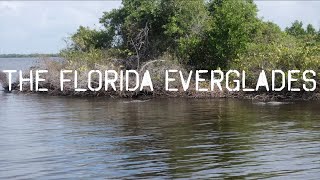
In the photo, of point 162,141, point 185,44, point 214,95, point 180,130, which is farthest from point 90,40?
point 162,141

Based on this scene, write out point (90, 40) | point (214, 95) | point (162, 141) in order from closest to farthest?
point (162, 141), point (214, 95), point (90, 40)

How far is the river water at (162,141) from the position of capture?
13.9 m

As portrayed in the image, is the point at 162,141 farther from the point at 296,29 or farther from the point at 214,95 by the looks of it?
the point at 296,29

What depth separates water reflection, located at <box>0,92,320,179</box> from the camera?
548 inches

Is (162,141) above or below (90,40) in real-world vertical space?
below

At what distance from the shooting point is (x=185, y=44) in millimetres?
37562

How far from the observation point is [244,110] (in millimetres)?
27047

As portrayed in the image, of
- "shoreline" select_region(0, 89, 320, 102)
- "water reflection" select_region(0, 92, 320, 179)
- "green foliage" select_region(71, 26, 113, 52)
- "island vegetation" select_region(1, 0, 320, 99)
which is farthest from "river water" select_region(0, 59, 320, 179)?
"green foliage" select_region(71, 26, 113, 52)

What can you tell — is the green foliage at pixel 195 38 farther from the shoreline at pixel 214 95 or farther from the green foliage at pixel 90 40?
the shoreline at pixel 214 95

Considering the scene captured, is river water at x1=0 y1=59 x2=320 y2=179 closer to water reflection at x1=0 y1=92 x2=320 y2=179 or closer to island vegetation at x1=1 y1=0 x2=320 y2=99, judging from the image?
water reflection at x1=0 y1=92 x2=320 y2=179

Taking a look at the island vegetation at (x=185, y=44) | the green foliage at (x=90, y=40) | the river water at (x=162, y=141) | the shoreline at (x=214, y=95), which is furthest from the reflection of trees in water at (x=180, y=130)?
the green foliage at (x=90, y=40)

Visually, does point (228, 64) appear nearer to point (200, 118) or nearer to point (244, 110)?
point (244, 110)

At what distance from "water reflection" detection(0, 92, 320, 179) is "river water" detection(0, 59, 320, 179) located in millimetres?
26

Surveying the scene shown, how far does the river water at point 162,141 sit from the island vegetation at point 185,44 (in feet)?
14.5
